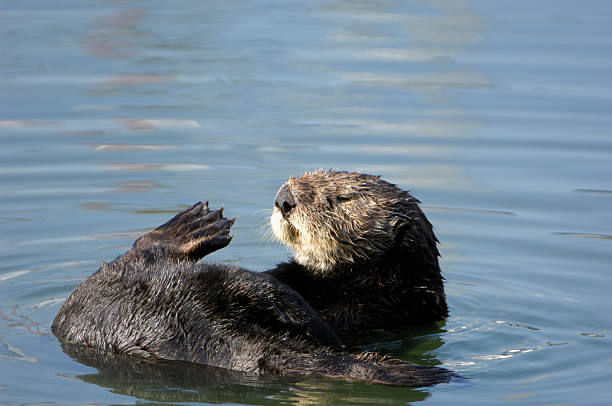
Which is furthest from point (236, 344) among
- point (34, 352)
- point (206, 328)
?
point (34, 352)

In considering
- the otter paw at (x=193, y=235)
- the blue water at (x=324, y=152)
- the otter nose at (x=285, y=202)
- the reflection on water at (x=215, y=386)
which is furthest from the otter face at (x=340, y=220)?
the reflection on water at (x=215, y=386)

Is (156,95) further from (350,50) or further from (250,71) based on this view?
(350,50)

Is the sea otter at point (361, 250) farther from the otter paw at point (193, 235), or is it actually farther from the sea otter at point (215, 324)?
the sea otter at point (215, 324)

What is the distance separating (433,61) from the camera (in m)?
13.0

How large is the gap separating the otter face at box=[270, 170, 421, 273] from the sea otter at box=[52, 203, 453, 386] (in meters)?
1.10

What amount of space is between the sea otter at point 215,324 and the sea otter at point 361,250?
89 cm

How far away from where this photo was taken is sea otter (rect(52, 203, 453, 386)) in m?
4.44

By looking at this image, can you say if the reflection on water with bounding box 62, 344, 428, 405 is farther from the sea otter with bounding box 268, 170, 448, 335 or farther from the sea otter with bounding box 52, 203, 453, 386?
the sea otter with bounding box 268, 170, 448, 335

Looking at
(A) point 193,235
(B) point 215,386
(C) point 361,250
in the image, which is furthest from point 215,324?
(C) point 361,250

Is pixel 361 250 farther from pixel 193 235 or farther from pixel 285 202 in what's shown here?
pixel 193 235

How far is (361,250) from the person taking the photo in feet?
19.4

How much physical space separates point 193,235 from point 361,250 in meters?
0.99

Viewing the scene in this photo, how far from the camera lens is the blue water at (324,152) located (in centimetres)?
514

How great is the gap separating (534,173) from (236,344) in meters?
4.97
